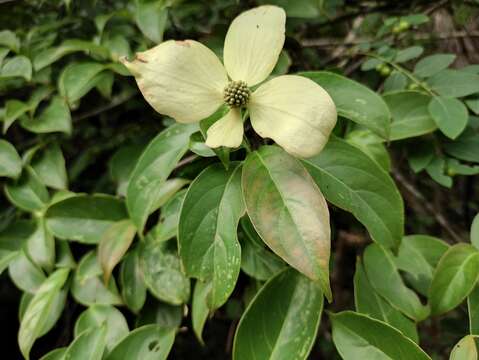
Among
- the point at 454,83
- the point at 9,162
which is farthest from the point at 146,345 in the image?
the point at 454,83

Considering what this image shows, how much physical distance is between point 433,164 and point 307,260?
0.43 metres

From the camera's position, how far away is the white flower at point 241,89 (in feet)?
1.65

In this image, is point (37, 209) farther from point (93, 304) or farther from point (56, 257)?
point (93, 304)

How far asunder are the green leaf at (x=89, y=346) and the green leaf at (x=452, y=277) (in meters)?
0.49

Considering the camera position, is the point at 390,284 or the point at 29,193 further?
the point at 29,193

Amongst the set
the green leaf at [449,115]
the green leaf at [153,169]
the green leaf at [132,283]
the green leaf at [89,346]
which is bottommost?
the green leaf at [132,283]

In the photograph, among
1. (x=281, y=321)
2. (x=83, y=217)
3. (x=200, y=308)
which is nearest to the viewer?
(x=281, y=321)

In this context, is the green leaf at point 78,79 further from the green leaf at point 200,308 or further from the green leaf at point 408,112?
the green leaf at point 408,112

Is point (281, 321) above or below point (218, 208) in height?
below

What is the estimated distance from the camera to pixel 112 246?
77 cm

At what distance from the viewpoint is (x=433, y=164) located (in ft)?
2.65

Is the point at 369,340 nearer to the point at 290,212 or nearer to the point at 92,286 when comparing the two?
the point at 290,212

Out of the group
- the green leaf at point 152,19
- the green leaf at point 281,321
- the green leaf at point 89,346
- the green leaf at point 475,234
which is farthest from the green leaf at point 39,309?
the green leaf at point 475,234

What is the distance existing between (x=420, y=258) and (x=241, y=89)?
0.45 metres
